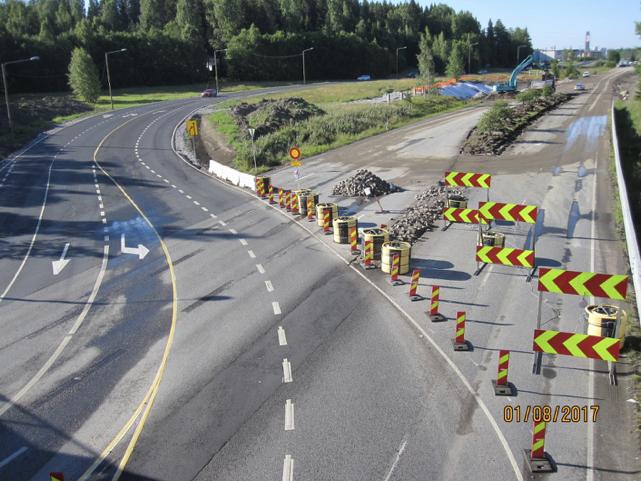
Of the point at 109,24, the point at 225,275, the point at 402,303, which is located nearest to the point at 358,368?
the point at 402,303

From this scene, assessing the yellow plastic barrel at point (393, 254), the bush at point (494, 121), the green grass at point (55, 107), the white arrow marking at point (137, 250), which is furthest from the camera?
the green grass at point (55, 107)

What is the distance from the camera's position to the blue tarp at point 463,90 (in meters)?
83.8

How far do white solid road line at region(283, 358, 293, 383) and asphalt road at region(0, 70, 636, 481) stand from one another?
0.17ft

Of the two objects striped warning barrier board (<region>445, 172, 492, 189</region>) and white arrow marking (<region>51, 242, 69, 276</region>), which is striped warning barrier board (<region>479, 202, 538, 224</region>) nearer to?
striped warning barrier board (<region>445, 172, 492, 189</region>)

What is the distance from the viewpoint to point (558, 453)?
994 cm

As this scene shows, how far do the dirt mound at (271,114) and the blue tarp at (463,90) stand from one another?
1283 inches

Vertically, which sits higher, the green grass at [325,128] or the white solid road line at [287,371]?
the green grass at [325,128]

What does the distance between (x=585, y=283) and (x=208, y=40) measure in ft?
477

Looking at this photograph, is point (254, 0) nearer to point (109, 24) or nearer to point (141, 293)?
point (109, 24)

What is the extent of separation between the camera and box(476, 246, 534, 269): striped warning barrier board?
52.9 feet

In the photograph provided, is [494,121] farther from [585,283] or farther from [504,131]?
[585,283]

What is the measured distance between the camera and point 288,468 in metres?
9.70

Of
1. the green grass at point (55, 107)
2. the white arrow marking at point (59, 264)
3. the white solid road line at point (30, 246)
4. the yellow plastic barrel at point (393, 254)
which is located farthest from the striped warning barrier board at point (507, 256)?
the green grass at point (55, 107)

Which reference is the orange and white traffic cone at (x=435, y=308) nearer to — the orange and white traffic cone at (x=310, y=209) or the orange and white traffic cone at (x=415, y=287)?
the orange and white traffic cone at (x=415, y=287)
